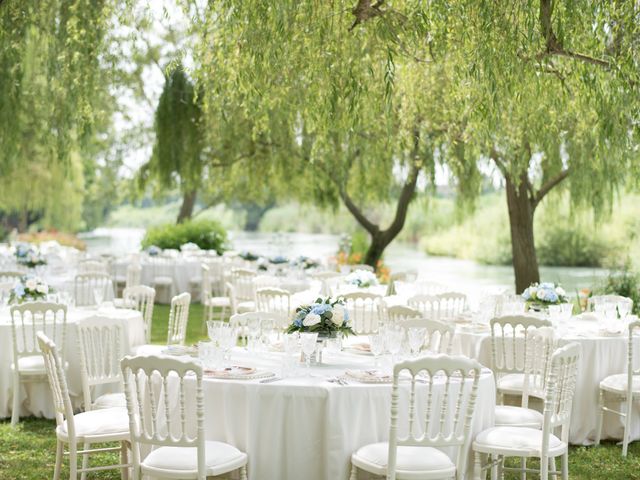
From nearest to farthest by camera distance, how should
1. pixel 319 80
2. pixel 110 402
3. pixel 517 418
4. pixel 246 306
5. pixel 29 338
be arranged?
pixel 517 418 < pixel 110 402 < pixel 319 80 < pixel 29 338 < pixel 246 306

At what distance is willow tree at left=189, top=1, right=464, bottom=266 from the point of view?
19.7 feet

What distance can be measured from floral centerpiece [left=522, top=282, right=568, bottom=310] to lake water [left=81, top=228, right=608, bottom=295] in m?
5.12

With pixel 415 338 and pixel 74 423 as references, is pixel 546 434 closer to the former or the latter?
pixel 415 338

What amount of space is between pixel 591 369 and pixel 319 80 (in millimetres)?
2917

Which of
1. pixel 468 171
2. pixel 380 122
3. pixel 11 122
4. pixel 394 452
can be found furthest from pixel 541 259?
pixel 394 452

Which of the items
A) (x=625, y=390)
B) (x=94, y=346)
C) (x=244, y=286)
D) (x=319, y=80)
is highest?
(x=319, y=80)

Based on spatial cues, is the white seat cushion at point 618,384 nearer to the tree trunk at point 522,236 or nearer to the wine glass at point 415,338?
the wine glass at point 415,338

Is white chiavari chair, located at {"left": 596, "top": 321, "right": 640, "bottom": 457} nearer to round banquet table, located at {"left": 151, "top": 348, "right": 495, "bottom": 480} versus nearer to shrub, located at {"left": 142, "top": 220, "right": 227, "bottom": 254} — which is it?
round banquet table, located at {"left": 151, "top": 348, "right": 495, "bottom": 480}

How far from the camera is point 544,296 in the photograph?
24.9 feet

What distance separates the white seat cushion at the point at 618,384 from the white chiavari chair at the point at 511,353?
604 millimetres

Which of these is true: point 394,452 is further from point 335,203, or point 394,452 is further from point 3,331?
point 335,203

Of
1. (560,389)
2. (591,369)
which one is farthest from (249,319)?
(591,369)

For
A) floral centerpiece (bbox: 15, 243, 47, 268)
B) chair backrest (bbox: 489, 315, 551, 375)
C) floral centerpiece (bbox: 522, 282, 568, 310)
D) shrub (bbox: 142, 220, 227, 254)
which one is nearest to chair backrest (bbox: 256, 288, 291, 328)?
floral centerpiece (bbox: 522, 282, 568, 310)

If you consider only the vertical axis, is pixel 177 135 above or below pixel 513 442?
above
